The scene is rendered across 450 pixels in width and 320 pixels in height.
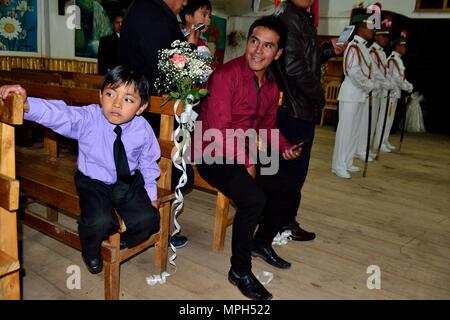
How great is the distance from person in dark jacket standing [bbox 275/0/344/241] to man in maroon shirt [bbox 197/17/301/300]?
25cm

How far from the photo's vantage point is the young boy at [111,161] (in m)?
1.74

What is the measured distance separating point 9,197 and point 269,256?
1555 millimetres

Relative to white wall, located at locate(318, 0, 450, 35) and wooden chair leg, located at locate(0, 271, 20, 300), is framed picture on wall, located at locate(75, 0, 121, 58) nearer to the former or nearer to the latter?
white wall, located at locate(318, 0, 450, 35)

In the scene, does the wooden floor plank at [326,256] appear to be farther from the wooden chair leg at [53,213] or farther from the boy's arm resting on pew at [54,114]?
the boy's arm resting on pew at [54,114]

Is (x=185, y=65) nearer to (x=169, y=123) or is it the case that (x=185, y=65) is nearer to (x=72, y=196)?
(x=169, y=123)

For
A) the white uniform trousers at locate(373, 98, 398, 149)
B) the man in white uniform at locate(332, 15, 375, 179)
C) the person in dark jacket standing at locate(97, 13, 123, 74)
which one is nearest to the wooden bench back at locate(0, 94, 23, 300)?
the person in dark jacket standing at locate(97, 13, 123, 74)

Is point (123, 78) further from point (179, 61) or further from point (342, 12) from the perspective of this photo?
point (342, 12)

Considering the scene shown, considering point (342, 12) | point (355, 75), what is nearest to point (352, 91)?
point (355, 75)

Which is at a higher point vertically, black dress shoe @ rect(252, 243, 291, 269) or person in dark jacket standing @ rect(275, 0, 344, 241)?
person in dark jacket standing @ rect(275, 0, 344, 241)

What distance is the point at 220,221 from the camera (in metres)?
2.57

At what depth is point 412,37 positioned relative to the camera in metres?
8.66

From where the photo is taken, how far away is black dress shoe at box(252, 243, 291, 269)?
2422 mm

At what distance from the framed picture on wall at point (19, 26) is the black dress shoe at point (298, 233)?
207 inches
